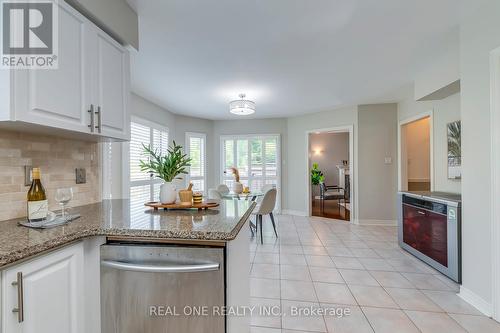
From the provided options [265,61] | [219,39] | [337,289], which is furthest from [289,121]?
[337,289]

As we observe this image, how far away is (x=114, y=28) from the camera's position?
1.70 m

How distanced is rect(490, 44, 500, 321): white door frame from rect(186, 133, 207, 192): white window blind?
207 inches

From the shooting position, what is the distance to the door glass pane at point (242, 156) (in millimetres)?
6379

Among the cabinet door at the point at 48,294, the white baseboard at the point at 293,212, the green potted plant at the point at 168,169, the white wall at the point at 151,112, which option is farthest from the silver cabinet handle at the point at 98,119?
the white baseboard at the point at 293,212

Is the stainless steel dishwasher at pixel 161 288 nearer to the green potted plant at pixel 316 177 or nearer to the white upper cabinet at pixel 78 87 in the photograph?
the white upper cabinet at pixel 78 87

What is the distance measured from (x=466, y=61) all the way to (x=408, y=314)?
2.24 m

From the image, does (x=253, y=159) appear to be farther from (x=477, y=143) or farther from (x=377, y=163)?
(x=477, y=143)

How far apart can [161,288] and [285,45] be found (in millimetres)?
2442

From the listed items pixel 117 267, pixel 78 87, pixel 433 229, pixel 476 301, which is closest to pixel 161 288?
pixel 117 267

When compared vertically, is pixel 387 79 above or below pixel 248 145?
above

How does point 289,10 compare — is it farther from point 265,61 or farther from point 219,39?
point 265,61

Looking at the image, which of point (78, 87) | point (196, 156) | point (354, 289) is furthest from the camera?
point (196, 156)

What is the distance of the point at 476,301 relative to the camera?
6.62ft

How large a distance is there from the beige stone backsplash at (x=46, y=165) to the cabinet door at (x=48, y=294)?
59 centimetres
